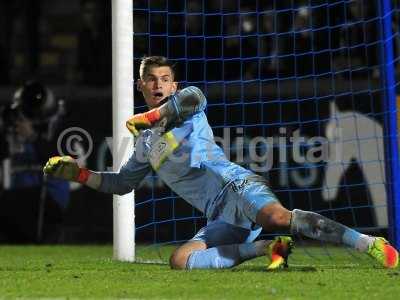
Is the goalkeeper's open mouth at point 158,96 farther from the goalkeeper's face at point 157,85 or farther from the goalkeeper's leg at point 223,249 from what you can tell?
the goalkeeper's leg at point 223,249

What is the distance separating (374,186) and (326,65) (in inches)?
53.0

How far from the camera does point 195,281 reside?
6.11m

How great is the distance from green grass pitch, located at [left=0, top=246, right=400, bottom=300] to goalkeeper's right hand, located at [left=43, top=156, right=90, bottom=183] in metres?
0.61

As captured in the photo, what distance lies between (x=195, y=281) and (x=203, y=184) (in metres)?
1.04

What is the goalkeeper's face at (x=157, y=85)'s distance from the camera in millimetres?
7047

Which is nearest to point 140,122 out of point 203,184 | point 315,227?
point 203,184

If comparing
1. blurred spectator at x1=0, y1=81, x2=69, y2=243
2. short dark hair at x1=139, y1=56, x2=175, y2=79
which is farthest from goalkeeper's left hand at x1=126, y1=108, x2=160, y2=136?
blurred spectator at x1=0, y1=81, x2=69, y2=243

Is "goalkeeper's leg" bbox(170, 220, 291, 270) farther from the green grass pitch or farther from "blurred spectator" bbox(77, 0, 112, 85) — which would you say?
"blurred spectator" bbox(77, 0, 112, 85)

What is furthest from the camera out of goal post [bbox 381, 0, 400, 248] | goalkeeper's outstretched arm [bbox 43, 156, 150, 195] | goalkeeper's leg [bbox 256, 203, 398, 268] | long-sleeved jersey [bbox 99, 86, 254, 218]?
goal post [bbox 381, 0, 400, 248]

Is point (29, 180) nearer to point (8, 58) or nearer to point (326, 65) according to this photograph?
point (8, 58)

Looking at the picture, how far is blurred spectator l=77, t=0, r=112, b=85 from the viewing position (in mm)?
13062

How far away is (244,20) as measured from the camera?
12.7 metres

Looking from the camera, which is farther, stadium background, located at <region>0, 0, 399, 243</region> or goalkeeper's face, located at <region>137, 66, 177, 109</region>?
stadium background, located at <region>0, 0, 399, 243</region>

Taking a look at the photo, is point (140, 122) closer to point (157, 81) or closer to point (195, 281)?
point (157, 81)
